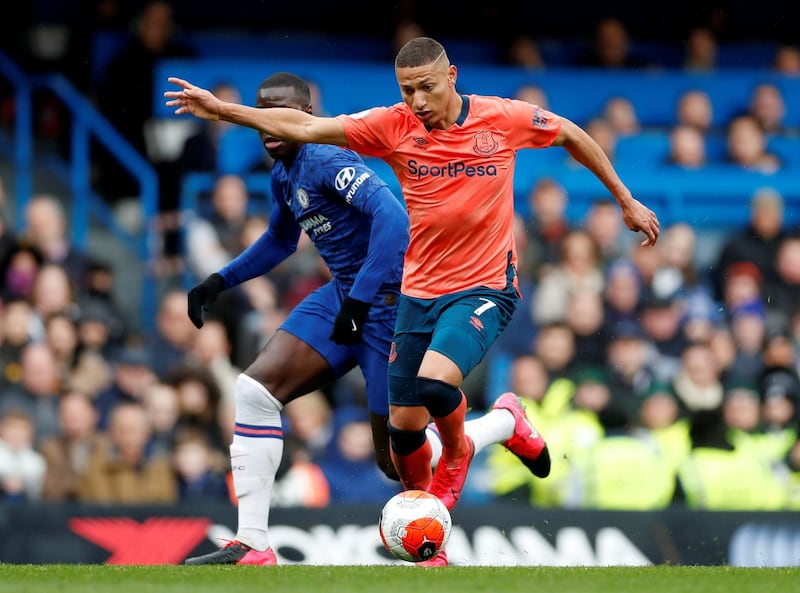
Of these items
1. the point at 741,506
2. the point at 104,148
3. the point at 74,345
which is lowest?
the point at 741,506

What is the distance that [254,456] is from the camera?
298 inches

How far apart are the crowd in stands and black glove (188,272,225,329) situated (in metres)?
2.48

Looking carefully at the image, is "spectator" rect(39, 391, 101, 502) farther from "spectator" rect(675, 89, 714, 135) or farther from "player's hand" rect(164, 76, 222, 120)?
"spectator" rect(675, 89, 714, 135)

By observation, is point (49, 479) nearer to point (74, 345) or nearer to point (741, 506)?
point (74, 345)

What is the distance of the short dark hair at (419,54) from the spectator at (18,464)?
15.0 feet

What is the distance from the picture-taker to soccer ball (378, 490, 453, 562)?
23.0 ft

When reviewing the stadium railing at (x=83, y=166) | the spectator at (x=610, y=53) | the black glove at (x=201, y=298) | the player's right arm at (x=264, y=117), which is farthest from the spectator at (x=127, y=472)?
the spectator at (x=610, y=53)

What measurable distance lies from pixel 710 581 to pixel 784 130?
8041 mm

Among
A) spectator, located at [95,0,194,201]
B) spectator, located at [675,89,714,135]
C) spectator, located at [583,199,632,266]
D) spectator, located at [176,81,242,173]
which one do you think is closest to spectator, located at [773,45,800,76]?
spectator, located at [675,89,714,135]

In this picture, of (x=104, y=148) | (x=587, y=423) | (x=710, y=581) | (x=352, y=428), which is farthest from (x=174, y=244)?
(x=710, y=581)

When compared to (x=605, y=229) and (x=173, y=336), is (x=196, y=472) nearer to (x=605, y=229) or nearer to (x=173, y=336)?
(x=173, y=336)

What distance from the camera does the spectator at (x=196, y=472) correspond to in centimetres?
1013

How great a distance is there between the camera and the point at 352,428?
34.2 feet

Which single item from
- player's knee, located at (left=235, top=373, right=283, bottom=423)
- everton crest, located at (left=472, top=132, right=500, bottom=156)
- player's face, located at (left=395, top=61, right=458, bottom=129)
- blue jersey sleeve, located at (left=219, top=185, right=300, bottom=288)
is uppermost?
player's face, located at (left=395, top=61, right=458, bottom=129)
